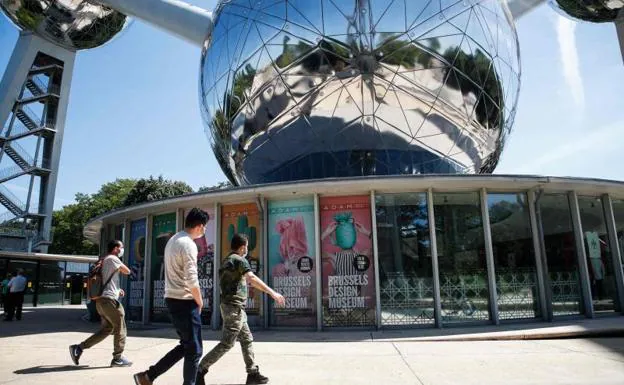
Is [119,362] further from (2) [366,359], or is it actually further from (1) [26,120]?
(1) [26,120]

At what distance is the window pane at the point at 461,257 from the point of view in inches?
355

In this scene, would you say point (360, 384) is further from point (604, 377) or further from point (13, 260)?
point (13, 260)

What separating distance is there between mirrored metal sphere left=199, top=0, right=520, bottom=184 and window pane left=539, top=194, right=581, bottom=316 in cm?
255

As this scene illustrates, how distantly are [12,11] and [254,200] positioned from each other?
28.1 m

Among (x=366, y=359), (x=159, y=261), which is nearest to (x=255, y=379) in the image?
(x=366, y=359)

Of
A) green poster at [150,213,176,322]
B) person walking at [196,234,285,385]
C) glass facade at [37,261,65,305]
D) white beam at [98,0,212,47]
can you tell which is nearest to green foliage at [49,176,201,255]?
glass facade at [37,261,65,305]

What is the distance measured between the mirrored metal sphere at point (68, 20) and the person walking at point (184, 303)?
99.0 ft

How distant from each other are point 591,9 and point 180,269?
28.5 metres

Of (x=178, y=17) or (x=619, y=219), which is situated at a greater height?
(x=178, y=17)

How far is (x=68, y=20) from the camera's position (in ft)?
98.2

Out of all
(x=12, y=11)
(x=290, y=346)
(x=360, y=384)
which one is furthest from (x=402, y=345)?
(x=12, y=11)

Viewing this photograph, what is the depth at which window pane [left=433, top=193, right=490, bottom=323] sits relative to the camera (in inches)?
355

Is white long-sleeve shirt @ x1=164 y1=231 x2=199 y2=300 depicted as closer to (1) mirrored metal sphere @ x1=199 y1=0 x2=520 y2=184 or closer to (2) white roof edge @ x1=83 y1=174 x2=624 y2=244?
(2) white roof edge @ x1=83 y1=174 x2=624 y2=244

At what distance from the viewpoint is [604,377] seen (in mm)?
4449
